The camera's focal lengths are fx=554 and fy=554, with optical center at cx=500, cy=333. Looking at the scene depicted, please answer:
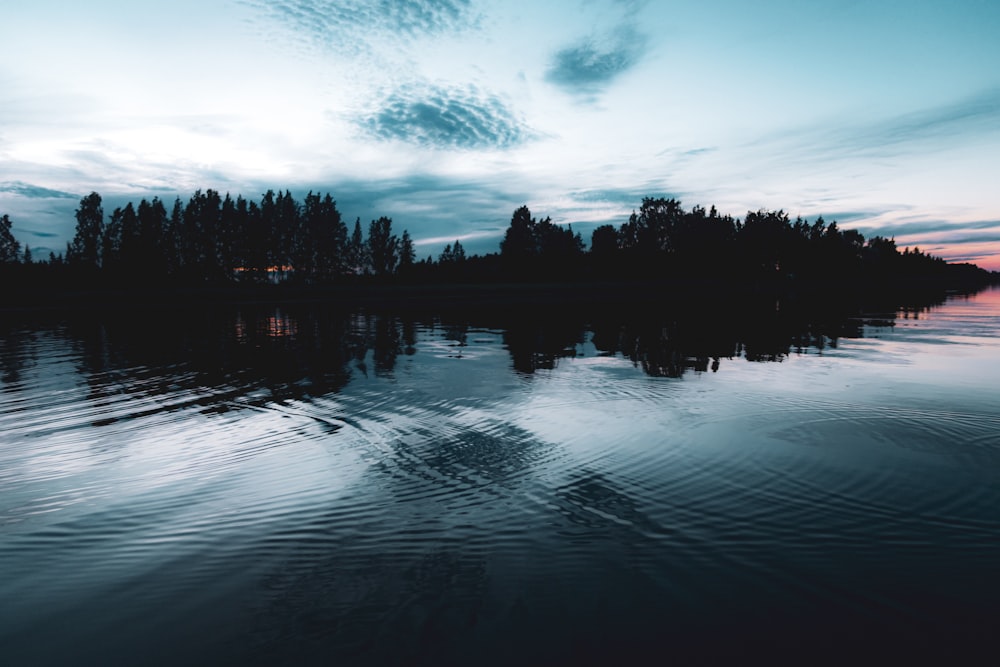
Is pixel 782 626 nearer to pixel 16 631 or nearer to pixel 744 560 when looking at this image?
pixel 744 560

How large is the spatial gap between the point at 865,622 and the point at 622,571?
1943mm

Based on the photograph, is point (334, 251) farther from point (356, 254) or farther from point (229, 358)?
point (229, 358)

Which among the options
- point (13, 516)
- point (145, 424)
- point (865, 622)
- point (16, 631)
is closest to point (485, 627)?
point (865, 622)

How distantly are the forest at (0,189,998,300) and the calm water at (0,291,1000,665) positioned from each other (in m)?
88.5

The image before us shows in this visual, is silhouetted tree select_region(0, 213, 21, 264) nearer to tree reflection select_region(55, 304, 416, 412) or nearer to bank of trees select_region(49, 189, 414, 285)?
bank of trees select_region(49, 189, 414, 285)

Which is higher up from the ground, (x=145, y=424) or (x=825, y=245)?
(x=825, y=245)

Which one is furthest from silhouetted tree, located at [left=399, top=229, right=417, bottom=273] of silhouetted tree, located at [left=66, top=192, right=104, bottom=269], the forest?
silhouetted tree, located at [left=66, top=192, right=104, bottom=269]

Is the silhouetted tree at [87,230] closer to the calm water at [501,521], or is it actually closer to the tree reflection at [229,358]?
the tree reflection at [229,358]

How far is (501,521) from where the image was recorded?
629cm

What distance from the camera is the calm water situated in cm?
438

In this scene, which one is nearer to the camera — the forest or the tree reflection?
the tree reflection

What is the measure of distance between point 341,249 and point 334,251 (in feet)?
17.1

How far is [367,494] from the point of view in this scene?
711cm

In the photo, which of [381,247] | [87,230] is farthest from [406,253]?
[87,230]
